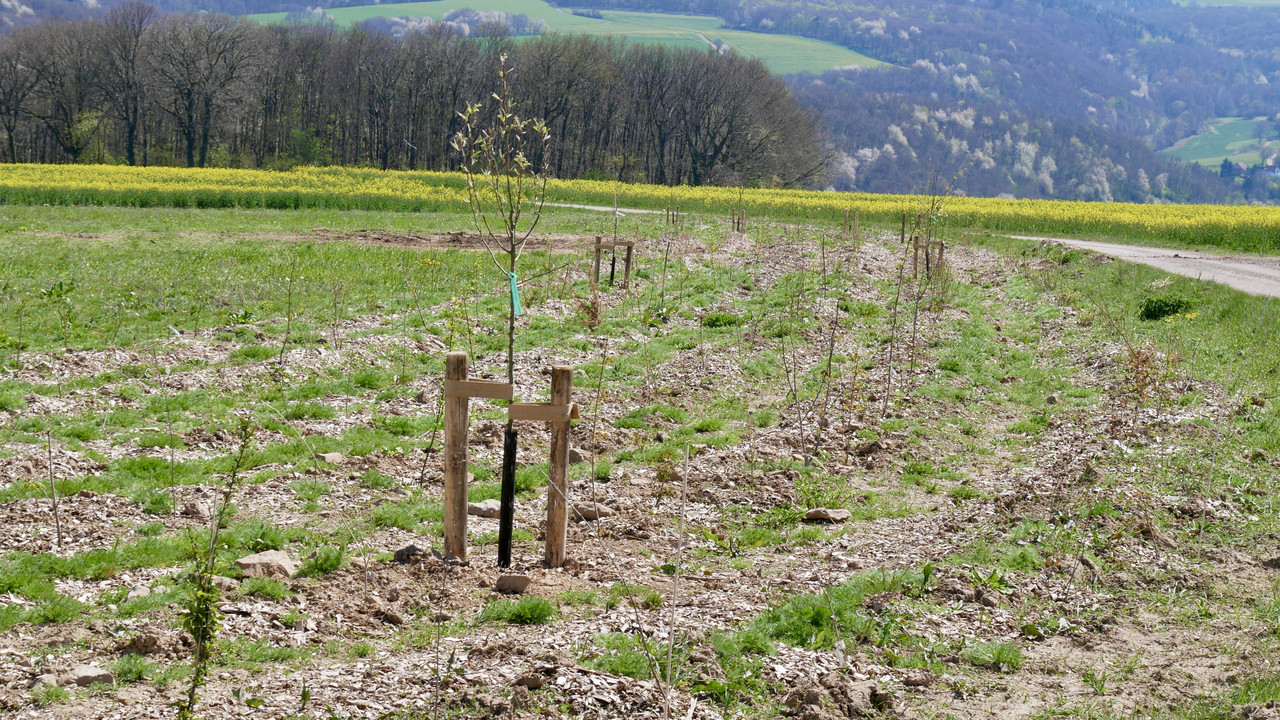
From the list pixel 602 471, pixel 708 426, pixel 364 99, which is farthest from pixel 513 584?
pixel 364 99

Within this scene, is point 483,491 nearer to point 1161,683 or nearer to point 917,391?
point 1161,683

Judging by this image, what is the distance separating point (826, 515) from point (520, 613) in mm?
3195

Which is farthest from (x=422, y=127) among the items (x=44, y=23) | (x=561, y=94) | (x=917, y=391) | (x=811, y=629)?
(x=811, y=629)

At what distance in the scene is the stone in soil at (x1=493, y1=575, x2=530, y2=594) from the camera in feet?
18.6

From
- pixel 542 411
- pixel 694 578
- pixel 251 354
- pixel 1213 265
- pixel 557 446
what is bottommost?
pixel 694 578

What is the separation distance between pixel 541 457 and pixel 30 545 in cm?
440

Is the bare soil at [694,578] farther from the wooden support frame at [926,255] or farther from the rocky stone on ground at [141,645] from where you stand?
the wooden support frame at [926,255]

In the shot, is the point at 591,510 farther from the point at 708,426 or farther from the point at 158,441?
the point at 158,441

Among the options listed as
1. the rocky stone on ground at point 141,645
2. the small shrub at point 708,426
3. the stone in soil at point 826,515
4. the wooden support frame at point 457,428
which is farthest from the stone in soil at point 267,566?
the small shrub at point 708,426

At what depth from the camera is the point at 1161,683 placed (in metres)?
4.70

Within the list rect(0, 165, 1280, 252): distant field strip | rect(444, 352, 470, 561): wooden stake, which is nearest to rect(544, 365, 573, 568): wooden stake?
rect(444, 352, 470, 561): wooden stake

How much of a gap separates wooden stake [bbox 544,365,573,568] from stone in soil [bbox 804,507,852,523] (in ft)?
8.15

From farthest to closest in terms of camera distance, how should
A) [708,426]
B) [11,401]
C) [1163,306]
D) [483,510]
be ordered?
[1163,306] → [708,426] → [11,401] → [483,510]

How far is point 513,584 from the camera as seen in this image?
5.69 metres
